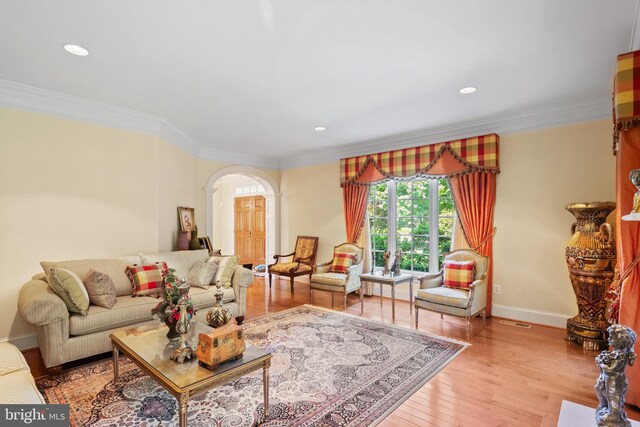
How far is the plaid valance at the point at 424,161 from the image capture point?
4297 mm

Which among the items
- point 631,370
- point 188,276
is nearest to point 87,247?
point 188,276

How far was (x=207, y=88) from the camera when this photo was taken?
3256mm

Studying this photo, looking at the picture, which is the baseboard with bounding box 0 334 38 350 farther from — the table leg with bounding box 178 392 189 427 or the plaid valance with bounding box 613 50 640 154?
the plaid valance with bounding box 613 50 640 154

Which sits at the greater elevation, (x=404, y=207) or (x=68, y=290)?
(x=404, y=207)

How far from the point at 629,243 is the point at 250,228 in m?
7.41

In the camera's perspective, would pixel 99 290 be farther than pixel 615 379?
Yes

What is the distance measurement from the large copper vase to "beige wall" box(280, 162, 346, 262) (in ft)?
11.1

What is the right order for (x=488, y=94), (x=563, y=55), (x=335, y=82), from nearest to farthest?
1. (x=563, y=55)
2. (x=335, y=82)
3. (x=488, y=94)

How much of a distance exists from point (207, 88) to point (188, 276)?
2.32 meters

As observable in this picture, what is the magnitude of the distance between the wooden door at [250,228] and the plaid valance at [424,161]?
10.4 feet

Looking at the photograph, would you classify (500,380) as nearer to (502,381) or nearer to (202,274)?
(502,381)

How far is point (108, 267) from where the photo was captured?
3.57m

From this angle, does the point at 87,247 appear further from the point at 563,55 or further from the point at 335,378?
the point at 563,55

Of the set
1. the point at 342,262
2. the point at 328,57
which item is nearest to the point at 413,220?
the point at 342,262
